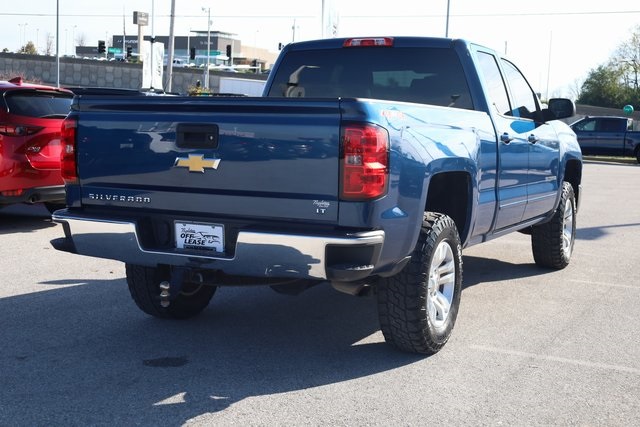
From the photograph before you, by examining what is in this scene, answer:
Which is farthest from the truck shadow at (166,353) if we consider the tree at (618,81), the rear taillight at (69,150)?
the tree at (618,81)

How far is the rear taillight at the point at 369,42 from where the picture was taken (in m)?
6.54

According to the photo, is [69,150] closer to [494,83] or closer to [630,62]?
[494,83]

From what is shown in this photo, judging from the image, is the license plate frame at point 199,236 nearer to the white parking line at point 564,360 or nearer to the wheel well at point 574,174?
the white parking line at point 564,360

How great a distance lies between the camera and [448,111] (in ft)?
17.7

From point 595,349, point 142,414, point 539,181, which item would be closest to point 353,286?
point 142,414

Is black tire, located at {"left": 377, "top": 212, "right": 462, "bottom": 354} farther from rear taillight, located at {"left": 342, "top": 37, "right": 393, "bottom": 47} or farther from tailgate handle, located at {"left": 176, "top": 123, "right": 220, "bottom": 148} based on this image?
rear taillight, located at {"left": 342, "top": 37, "right": 393, "bottom": 47}

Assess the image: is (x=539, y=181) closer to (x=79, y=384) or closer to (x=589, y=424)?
(x=589, y=424)

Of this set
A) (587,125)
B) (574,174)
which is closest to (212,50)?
(587,125)

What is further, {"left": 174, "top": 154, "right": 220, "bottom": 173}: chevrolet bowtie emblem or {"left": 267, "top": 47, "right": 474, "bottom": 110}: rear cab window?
{"left": 267, "top": 47, "right": 474, "bottom": 110}: rear cab window

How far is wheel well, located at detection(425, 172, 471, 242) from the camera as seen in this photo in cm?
565

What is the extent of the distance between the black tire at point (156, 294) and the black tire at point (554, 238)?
11.7ft

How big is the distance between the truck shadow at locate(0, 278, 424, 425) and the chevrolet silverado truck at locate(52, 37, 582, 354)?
0.31 meters

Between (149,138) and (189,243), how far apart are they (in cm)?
62

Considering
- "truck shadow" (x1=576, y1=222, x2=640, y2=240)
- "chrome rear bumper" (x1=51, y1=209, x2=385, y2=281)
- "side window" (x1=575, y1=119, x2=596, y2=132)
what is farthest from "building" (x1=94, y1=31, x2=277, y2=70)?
"chrome rear bumper" (x1=51, y1=209, x2=385, y2=281)
